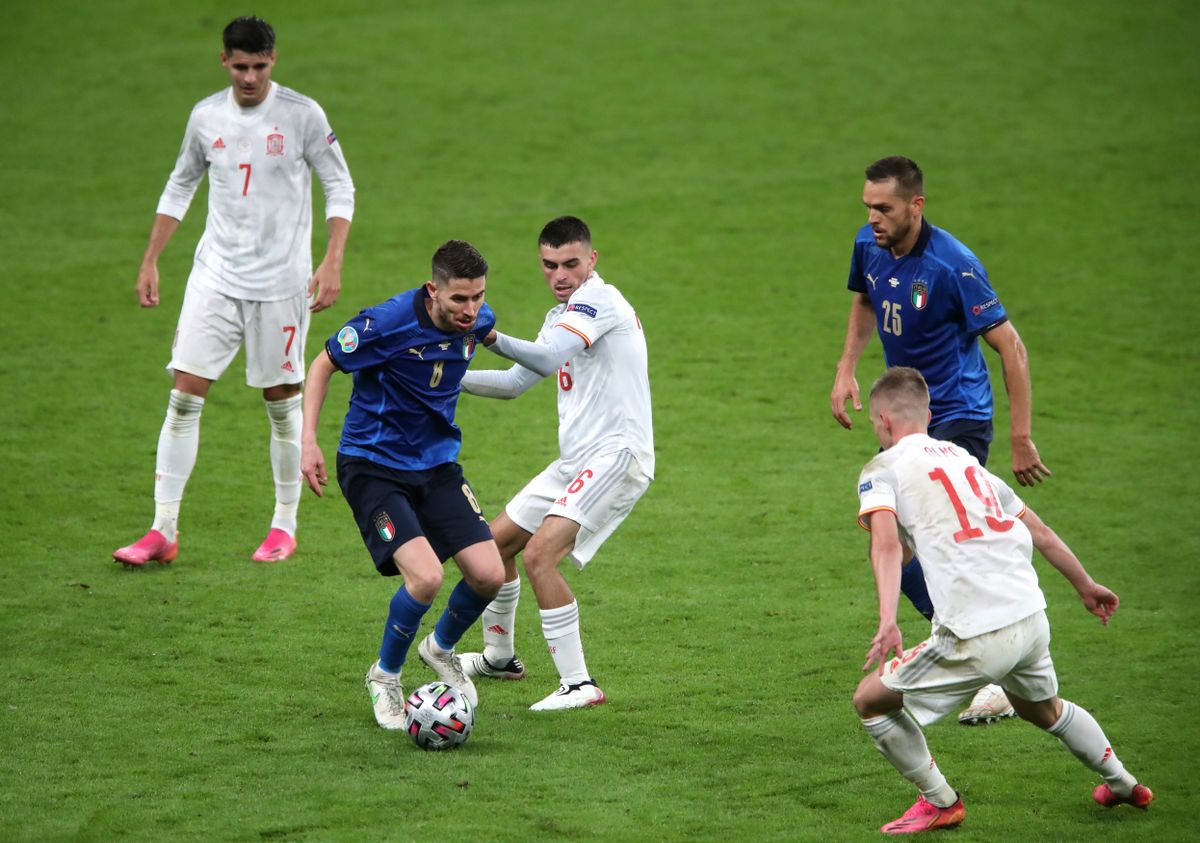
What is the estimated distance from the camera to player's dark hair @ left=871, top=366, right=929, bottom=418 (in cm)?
509

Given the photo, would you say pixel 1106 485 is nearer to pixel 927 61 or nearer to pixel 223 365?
pixel 223 365

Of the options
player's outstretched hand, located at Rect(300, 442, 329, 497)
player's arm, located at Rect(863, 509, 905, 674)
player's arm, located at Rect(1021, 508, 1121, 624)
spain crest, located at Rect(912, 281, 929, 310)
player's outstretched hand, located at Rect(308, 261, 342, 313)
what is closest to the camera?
player's arm, located at Rect(863, 509, 905, 674)

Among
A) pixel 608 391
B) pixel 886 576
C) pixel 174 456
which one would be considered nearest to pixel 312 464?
pixel 608 391

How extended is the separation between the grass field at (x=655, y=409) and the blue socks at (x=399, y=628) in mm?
289

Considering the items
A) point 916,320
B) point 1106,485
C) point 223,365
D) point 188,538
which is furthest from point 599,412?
point 1106,485

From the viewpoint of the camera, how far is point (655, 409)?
1146cm

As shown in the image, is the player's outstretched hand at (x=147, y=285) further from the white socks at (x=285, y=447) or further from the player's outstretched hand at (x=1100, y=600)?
the player's outstretched hand at (x=1100, y=600)

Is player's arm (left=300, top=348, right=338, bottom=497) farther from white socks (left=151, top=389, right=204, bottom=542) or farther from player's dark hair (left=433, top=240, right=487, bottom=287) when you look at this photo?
white socks (left=151, top=389, right=204, bottom=542)

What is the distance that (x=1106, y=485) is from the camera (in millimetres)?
9930

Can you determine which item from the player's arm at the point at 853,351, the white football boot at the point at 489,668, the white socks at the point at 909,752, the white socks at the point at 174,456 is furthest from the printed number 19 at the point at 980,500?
the white socks at the point at 174,456

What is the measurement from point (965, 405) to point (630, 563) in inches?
104

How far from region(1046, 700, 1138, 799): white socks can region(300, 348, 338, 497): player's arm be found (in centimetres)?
288

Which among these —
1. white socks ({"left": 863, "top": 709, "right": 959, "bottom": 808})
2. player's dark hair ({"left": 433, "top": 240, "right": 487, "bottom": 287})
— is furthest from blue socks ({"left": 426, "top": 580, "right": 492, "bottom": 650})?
white socks ({"left": 863, "top": 709, "right": 959, "bottom": 808})

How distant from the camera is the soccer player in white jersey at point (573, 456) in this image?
6.34 metres
